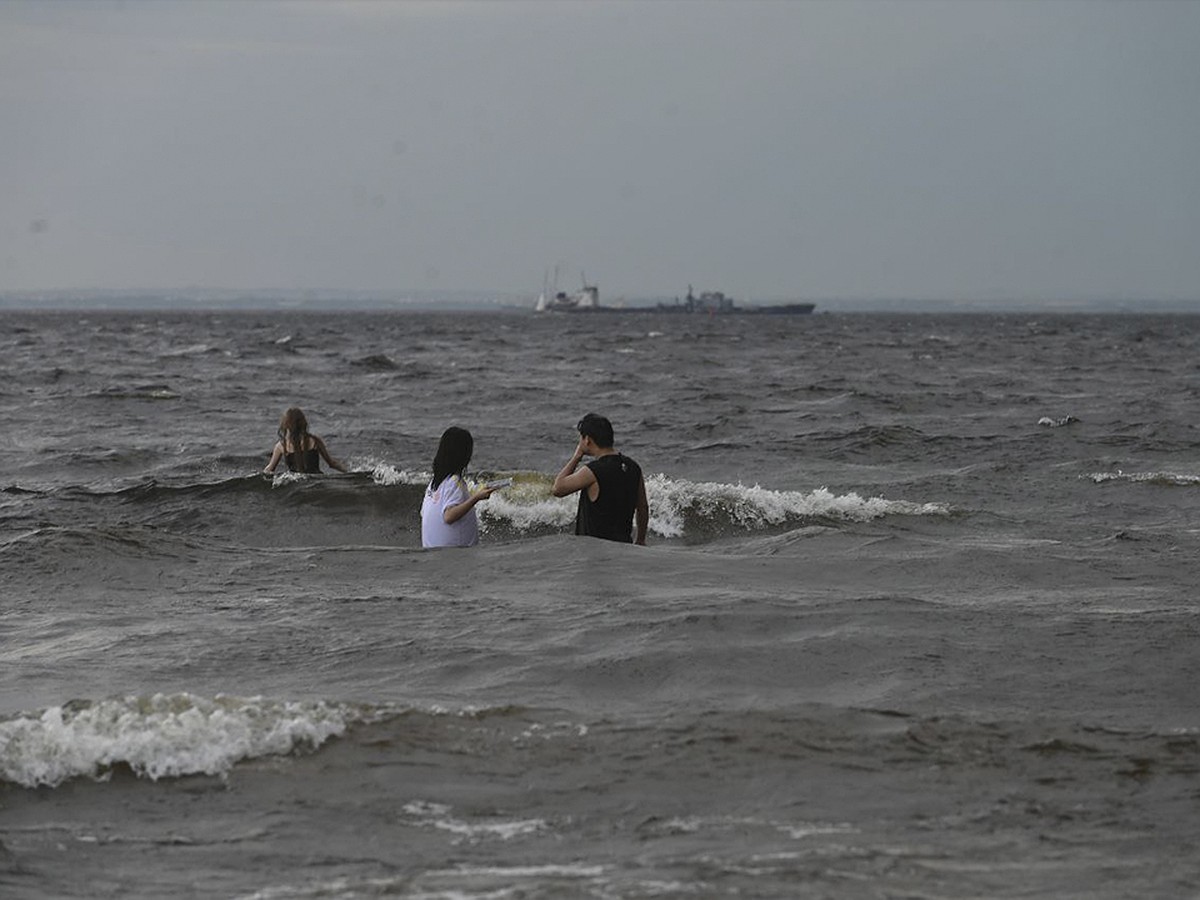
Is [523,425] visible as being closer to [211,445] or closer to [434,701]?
[211,445]

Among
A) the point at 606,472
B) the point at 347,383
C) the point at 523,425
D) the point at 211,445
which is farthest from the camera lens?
the point at 347,383

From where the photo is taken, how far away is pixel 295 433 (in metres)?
16.5

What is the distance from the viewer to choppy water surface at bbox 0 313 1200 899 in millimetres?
5438

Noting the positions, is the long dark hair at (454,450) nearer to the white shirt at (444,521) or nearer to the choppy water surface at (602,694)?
the white shirt at (444,521)

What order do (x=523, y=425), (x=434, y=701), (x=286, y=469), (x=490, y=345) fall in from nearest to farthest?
(x=434, y=701)
(x=286, y=469)
(x=523, y=425)
(x=490, y=345)

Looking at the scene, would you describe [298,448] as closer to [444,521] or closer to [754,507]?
[754,507]

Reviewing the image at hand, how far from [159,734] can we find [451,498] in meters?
4.38

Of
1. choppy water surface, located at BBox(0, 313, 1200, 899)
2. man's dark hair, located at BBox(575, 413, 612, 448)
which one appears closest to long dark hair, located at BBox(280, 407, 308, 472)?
choppy water surface, located at BBox(0, 313, 1200, 899)

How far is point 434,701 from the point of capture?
7438mm

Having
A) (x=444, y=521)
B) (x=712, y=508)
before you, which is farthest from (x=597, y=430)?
(x=712, y=508)

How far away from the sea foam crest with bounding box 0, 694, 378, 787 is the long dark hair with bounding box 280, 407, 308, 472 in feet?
29.3

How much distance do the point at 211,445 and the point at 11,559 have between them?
1251cm

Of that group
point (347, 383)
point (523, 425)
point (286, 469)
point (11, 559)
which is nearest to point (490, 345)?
point (347, 383)

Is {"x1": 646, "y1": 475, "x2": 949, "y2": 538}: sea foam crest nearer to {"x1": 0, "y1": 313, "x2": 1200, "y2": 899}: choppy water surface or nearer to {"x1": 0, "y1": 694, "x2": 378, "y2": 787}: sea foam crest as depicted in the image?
{"x1": 0, "y1": 313, "x2": 1200, "y2": 899}: choppy water surface
